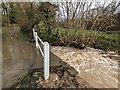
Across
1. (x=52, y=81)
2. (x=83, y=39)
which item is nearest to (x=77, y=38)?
(x=83, y=39)

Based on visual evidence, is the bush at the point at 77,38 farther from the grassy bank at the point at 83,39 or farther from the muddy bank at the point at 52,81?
the muddy bank at the point at 52,81

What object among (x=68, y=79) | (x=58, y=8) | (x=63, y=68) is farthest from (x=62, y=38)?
(x=68, y=79)

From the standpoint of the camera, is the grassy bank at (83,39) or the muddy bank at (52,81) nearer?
the muddy bank at (52,81)

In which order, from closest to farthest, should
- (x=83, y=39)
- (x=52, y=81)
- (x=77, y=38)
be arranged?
(x=52, y=81)
(x=83, y=39)
(x=77, y=38)

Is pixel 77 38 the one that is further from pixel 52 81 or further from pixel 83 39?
pixel 52 81

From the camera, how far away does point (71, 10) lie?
735 cm

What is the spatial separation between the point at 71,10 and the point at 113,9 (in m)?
1.83

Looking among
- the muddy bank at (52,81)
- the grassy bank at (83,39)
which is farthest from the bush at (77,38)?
the muddy bank at (52,81)

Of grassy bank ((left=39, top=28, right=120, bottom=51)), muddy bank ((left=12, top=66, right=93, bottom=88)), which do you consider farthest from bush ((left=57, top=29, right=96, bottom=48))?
muddy bank ((left=12, top=66, right=93, bottom=88))

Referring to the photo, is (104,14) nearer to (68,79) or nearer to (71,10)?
(71,10)

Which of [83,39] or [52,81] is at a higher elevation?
[83,39]

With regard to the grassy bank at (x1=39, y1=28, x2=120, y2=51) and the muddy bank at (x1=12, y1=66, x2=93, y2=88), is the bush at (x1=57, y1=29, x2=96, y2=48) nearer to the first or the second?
the grassy bank at (x1=39, y1=28, x2=120, y2=51)

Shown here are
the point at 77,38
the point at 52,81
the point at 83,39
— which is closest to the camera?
the point at 52,81

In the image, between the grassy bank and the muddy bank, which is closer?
the muddy bank
